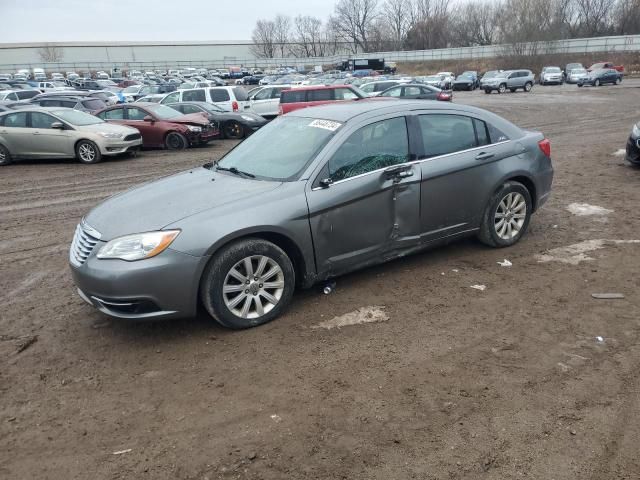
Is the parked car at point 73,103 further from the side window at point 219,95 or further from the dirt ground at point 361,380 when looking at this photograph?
the dirt ground at point 361,380

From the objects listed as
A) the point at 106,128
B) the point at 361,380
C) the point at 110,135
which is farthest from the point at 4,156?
the point at 361,380

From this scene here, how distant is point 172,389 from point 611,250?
4.81m

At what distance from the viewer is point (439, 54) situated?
80625mm

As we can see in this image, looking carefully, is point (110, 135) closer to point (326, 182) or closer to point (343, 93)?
point (343, 93)

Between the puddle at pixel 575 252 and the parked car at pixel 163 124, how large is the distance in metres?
11.7

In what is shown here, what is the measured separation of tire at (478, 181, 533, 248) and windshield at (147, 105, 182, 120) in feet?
40.5

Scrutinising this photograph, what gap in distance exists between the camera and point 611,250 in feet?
18.7

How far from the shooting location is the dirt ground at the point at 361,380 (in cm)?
281

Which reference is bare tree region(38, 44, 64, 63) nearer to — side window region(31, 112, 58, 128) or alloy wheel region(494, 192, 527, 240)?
side window region(31, 112, 58, 128)

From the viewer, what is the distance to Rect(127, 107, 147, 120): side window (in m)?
15.6

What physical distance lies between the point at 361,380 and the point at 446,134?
2850mm

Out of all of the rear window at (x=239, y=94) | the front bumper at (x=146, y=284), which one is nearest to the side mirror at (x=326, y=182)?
the front bumper at (x=146, y=284)

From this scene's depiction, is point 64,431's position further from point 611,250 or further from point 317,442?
point 611,250

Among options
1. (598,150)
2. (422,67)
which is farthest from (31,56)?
(598,150)
